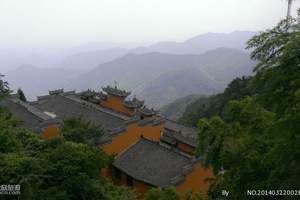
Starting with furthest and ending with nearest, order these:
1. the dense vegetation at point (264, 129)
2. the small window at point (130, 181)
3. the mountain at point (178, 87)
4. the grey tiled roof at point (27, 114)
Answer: the mountain at point (178, 87) < the grey tiled roof at point (27, 114) < the small window at point (130, 181) < the dense vegetation at point (264, 129)

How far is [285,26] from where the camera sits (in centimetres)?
801

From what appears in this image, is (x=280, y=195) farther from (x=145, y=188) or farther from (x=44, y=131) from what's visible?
(x=44, y=131)

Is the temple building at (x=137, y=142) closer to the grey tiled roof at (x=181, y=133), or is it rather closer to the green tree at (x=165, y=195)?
the grey tiled roof at (x=181, y=133)

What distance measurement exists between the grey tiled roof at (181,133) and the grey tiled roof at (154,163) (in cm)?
173

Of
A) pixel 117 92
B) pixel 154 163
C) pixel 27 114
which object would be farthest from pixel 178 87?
pixel 154 163

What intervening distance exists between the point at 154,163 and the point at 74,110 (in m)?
9.28

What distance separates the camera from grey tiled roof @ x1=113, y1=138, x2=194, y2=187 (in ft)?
58.3

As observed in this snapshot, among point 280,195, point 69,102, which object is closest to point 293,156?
point 280,195

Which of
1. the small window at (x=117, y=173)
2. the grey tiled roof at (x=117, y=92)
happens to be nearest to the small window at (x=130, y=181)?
the small window at (x=117, y=173)

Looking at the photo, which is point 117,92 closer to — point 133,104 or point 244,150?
point 133,104

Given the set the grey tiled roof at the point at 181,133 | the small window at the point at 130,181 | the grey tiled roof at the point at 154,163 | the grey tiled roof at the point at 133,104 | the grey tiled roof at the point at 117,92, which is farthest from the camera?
the grey tiled roof at the point at 117,92

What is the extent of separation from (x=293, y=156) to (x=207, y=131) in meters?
2.54

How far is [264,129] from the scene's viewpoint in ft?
27.8

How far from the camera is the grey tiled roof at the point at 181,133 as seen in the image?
21750mm
